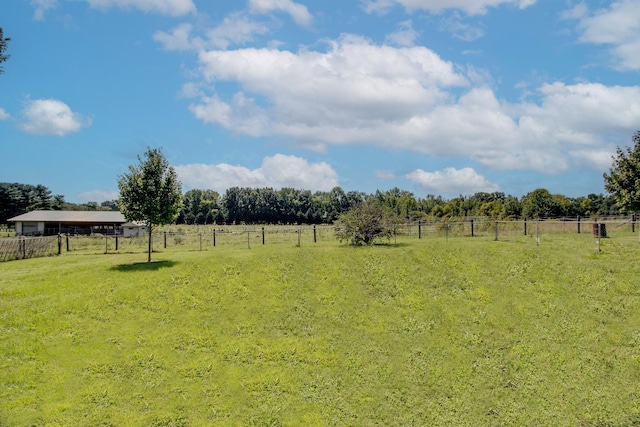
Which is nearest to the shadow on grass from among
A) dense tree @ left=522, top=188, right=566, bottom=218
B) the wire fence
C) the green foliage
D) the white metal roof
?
the wire fence

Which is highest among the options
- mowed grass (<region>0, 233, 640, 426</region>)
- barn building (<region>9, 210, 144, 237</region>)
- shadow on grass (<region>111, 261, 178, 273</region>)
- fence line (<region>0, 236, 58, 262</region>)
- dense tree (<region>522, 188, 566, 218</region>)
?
dense tree (<region>522, 188, 566, 218</region>)

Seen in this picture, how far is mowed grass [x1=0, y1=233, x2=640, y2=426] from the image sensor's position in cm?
1159

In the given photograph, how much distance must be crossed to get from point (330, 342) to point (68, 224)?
205 feet

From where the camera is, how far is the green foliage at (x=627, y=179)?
1147 inches

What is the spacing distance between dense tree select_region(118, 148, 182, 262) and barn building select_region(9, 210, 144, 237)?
37348mm

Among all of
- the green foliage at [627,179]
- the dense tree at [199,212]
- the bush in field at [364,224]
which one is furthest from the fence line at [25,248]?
the dense tree at [199,212]

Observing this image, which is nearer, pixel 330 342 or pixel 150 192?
pixel 330 342

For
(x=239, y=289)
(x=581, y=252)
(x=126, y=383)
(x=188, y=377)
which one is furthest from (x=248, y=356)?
(x=581, y=252)

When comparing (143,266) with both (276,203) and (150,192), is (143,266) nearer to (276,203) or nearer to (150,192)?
(150,192)

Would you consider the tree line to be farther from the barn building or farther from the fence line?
the fence line

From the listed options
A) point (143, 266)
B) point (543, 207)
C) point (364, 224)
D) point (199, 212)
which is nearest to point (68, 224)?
point (143, 266)

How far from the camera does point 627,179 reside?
97.4 ft

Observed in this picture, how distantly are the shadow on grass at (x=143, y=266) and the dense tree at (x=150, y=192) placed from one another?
1.13 metres

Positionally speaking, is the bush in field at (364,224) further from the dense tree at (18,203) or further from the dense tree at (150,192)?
the dense tree at (18,203)
